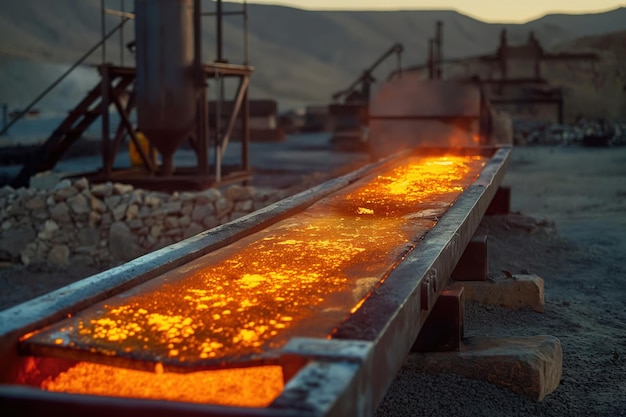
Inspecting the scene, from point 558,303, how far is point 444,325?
2061 mm

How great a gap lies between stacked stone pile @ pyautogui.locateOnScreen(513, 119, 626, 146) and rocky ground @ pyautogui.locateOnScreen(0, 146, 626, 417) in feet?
27.7

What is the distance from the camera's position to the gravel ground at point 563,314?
3441 mm

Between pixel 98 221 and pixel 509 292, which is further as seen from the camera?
pixel 98 221

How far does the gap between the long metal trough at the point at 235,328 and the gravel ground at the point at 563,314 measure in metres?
0.64

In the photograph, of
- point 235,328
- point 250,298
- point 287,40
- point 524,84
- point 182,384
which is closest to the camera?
point 182,384

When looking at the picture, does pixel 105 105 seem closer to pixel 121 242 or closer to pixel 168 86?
pixel 168 86

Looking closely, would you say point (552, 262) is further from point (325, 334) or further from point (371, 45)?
point (371, 45)

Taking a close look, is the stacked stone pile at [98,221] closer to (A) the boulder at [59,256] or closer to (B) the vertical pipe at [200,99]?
(A) the boulder at [59,256]

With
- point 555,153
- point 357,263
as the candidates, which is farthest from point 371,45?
point 357,263

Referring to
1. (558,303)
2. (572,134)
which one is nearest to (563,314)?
(558,303)

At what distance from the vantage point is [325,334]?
2264mm

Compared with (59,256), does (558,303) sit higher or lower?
higher

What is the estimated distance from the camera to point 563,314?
4949mm

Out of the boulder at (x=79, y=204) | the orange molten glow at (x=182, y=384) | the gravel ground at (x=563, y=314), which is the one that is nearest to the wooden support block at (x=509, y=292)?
the gravel ground at (x=563, y=314)
